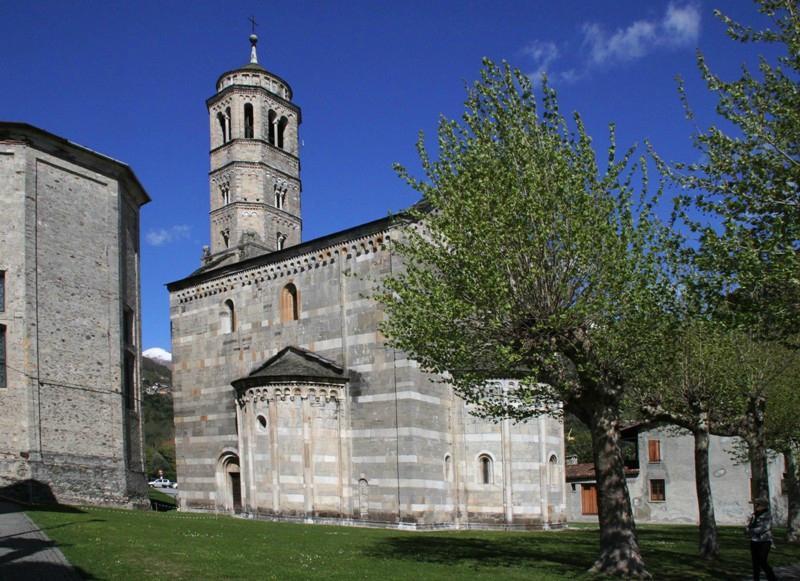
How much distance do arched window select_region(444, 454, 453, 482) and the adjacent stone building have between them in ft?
40.4

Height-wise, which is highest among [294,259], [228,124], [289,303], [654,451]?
[228,124]

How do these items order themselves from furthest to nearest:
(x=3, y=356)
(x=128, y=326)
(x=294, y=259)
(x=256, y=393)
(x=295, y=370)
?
(x=128, y=326)
(x=294, y=259)
(x=256, y=393)
(x=295, y=370)
(x=3, y=356)

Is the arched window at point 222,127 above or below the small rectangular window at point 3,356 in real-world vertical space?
above

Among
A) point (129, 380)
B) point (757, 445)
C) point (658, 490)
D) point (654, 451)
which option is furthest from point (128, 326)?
point (658, 490)

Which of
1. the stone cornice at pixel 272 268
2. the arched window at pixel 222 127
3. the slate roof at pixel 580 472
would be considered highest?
the arched window at pixel 222 127

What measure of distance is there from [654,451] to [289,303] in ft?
80.8

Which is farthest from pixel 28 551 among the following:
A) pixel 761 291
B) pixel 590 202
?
pixel 761 291

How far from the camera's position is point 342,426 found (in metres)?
29.9

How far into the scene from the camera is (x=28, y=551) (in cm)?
1473

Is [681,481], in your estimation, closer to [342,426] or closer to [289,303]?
[342,426]

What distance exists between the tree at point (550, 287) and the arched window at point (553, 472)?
45.2 ft

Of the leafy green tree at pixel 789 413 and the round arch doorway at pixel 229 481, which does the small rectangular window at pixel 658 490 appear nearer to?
the leafy green tree at pixel 789 413

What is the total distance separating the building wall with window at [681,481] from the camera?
41500 millimetres

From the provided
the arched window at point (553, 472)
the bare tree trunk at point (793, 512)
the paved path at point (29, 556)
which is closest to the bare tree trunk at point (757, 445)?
the bare tree trunk at point (793, 512)
